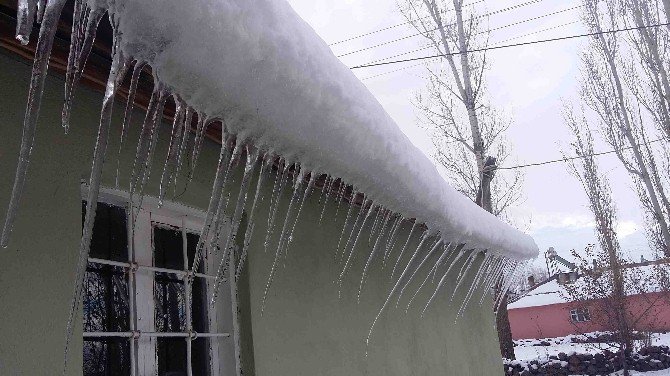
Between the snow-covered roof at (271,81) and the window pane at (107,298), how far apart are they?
1.02m

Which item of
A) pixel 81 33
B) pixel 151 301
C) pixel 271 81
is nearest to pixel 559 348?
pixel 151 301

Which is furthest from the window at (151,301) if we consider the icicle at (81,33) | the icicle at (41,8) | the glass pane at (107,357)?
the icicle at (41,8)

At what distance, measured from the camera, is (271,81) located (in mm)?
1223

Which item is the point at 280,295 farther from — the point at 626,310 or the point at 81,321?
the point at 626,310

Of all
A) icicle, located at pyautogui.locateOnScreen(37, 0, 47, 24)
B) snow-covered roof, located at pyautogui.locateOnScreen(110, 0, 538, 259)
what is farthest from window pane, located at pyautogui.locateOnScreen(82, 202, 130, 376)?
icicle, located at pyautogui.locateOnScreen(37, 0, 47, 24)

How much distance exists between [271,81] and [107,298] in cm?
139

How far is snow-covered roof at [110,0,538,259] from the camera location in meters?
1.00

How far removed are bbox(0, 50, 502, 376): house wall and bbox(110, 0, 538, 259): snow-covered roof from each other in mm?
901

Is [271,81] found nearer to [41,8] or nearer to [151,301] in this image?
[41,8]

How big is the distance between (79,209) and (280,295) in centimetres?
125

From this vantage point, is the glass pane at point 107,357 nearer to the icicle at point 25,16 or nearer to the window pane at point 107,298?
the window pane at point 107,298

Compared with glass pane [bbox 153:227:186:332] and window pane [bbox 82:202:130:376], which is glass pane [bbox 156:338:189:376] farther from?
window pane [bbox 82:202:130:376]

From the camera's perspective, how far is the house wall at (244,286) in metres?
1.73

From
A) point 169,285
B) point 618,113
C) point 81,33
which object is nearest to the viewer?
point 81,33
